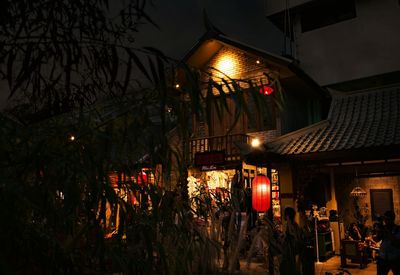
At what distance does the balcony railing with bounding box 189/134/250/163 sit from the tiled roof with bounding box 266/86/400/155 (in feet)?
7.41

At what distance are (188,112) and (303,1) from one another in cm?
1181

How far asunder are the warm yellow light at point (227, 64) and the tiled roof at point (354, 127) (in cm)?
364

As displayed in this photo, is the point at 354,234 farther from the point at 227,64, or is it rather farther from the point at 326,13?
the point at 326,13

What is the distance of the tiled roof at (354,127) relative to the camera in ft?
25.8

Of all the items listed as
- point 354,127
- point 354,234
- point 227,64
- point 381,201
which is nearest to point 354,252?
point 354,234

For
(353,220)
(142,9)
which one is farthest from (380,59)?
(142,9)

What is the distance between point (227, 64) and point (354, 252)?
23.1ft

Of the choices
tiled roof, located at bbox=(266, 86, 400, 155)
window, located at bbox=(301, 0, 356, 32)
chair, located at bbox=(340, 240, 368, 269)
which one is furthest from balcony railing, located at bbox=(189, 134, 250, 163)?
window, located at bbox=(301, 0, 356, 32)

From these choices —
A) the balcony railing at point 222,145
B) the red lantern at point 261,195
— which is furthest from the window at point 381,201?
the red lantern at point 261,195

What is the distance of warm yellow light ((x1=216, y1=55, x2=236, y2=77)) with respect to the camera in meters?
12.4

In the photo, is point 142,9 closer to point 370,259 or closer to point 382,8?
point 370,259

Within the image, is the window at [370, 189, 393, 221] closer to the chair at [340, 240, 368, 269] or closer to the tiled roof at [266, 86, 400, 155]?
the chair at [340, 240, 368, 269]

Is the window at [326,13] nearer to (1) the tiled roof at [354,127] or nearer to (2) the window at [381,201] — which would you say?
(1) the tiled roof at [354,127]

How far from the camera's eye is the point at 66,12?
2.55 metres
